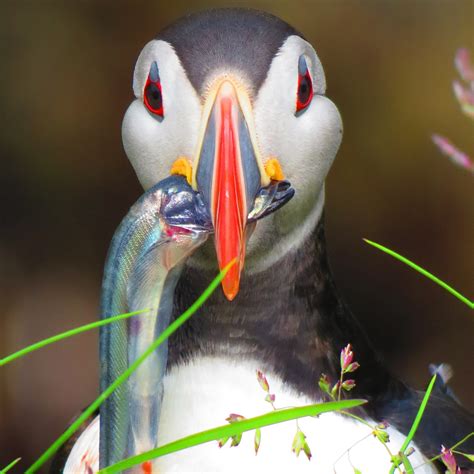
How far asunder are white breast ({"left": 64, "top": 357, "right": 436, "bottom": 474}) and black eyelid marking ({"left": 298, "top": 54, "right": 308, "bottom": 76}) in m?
0.45

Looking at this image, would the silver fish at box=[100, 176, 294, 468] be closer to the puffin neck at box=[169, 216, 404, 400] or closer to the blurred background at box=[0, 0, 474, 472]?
the puffin neck at box=[169, 216, 404, 400]

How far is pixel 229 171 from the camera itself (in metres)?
1.57

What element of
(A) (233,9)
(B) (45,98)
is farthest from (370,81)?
(A) (233,9)

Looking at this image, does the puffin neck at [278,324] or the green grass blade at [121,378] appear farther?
the puffin neck at [278,324]

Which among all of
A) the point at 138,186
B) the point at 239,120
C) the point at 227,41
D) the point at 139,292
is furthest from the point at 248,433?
the point at 138,186

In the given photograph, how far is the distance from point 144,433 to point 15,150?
2674 millimetres

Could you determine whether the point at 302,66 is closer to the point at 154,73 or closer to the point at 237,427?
the point at 154,73

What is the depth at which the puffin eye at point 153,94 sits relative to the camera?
5.83ft

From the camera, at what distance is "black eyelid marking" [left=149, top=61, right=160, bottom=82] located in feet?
5.87

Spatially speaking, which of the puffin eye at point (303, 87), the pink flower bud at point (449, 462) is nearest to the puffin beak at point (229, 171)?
the puffin eye at point (303, 87)

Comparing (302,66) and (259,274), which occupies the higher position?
(302,66)

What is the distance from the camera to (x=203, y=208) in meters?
1.57

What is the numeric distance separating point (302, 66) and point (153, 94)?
0.76 ft

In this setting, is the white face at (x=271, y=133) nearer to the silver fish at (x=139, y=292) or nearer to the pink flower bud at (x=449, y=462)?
the silver fish at (x=139, y=292)
